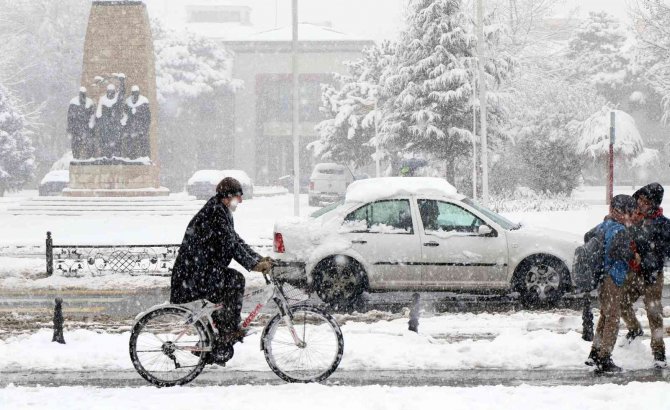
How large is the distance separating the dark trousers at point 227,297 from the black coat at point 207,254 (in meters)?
0.02

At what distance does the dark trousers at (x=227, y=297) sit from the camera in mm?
7633

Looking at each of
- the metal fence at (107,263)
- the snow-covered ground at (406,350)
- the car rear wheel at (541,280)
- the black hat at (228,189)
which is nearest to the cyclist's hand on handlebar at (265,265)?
the black hat at (228,189)

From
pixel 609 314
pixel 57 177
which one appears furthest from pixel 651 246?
pixel 57 177

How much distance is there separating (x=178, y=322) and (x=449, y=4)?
93.1ft

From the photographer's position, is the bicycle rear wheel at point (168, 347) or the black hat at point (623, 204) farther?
the black hat at point (623, 204)

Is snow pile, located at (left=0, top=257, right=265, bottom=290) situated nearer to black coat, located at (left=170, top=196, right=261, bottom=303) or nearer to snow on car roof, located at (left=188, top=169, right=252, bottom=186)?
black coat, located at (left=170, top=196, right=261, bottom=303)

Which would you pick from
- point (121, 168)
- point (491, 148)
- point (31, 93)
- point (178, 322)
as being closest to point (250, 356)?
point (178, 322)

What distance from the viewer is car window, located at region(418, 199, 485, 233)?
12078mm

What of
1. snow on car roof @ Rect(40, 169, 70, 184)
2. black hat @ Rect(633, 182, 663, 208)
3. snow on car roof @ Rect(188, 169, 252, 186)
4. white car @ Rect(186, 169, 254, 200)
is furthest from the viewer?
snow on car roof @ Rect(40, 169, 70, 184)

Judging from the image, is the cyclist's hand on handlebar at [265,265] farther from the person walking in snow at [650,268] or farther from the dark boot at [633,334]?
the dark boot at [633,334]

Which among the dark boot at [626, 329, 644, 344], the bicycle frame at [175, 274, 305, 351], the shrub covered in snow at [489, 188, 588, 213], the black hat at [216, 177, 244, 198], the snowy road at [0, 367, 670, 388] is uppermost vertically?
the black hat at [216, 177, 244, 198]

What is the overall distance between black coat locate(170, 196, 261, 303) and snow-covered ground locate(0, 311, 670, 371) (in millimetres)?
1039

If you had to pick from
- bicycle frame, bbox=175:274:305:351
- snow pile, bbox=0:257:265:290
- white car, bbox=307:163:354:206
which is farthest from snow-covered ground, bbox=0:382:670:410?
white car, bbox=307:163:354:206

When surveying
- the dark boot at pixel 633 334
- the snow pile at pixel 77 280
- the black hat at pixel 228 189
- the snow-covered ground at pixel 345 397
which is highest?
the black hat at pixel 228 189
